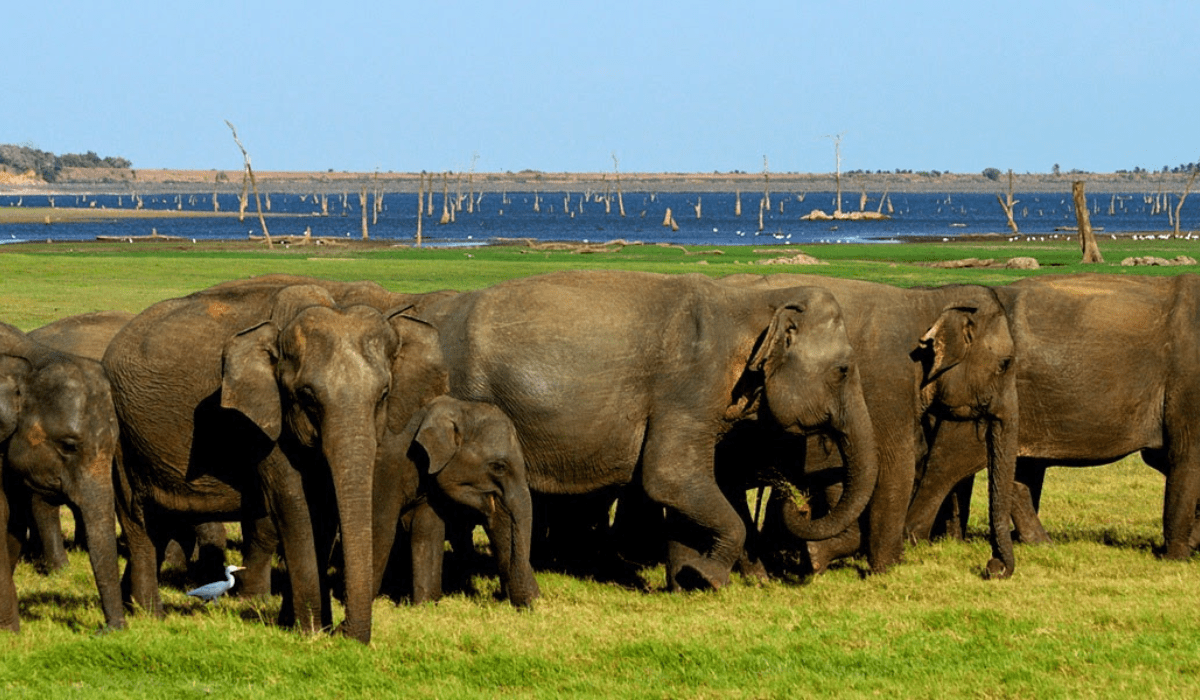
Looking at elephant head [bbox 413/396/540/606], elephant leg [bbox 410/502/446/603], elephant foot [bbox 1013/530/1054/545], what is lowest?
elephant foot [bbox 1013/530/1054/545]

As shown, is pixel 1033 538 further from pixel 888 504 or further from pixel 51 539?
pixel 51 539

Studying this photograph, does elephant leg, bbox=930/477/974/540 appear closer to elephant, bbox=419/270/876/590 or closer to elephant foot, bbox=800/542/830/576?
elephant foot, bbox=800/542/830/576

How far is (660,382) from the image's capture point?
12109 millimetres

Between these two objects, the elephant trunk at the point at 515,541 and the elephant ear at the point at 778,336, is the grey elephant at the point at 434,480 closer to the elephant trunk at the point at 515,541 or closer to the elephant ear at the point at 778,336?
the elephant trunk at the point at 515,541

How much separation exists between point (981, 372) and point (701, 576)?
299cm

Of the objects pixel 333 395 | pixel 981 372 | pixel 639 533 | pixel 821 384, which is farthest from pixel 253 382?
pixel 981 372

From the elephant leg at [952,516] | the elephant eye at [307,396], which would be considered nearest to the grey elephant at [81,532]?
the elephant eye at [307,396]

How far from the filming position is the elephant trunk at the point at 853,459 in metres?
12.3

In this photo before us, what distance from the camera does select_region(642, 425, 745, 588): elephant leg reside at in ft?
39.6

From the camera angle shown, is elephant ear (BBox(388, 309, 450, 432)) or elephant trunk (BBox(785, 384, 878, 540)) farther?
elephant trunk (BBox(785, 384, 878, 540))

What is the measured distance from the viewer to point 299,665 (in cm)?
949

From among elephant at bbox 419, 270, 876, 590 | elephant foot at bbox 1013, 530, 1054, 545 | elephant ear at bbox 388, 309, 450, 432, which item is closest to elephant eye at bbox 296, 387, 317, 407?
elephant ear at bbox 388, 309, 450, 432

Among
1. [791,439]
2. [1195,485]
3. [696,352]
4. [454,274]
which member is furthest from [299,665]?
[454,274]

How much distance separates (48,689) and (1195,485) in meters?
9.57
